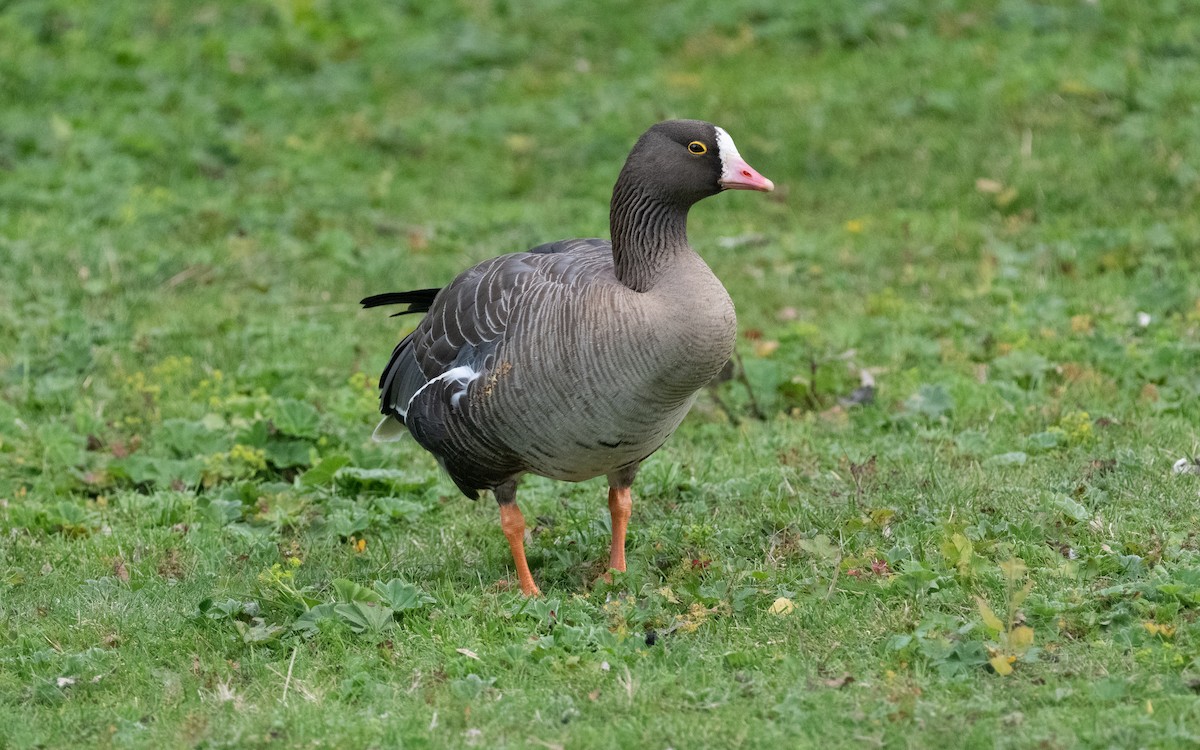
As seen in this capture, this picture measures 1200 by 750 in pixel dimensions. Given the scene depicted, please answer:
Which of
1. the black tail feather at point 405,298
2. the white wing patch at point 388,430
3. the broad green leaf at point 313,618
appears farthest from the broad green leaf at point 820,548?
the white wing patch at point 388,430

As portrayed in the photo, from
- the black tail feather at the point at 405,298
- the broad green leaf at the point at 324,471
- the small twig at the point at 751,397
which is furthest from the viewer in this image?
the small twig at the point at 751,397

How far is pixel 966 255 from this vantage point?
10367 mm

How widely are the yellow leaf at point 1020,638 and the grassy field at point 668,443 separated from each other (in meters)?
0.01

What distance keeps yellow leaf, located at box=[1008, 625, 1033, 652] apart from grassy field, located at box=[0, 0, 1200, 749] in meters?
0.01

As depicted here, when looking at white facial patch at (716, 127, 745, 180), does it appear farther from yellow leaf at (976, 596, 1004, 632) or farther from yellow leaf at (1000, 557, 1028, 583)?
yellow leaf at (976, 596, 1004, 632)

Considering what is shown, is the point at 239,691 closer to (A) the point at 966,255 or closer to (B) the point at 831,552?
(B) the point at 831,552

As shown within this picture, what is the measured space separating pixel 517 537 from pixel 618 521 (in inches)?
17.0

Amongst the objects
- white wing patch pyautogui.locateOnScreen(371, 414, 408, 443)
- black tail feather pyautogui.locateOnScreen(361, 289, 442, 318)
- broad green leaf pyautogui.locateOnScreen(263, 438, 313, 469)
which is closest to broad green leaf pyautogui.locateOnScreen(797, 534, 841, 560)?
black tail feather pyautogui.locateOnScreen(361, 289, 442, 318)

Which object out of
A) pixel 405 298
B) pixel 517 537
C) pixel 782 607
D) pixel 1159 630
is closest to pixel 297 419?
pixel 405 298

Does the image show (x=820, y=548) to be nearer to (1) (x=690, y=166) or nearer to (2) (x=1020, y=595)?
(2) (x=1020, y=595)

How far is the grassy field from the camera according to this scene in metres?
4.86

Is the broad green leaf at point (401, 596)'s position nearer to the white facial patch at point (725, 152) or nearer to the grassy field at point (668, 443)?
the grassy field at point (668, 443)

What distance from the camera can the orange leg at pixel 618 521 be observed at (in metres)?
6.09

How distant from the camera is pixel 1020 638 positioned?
15.3 feet
